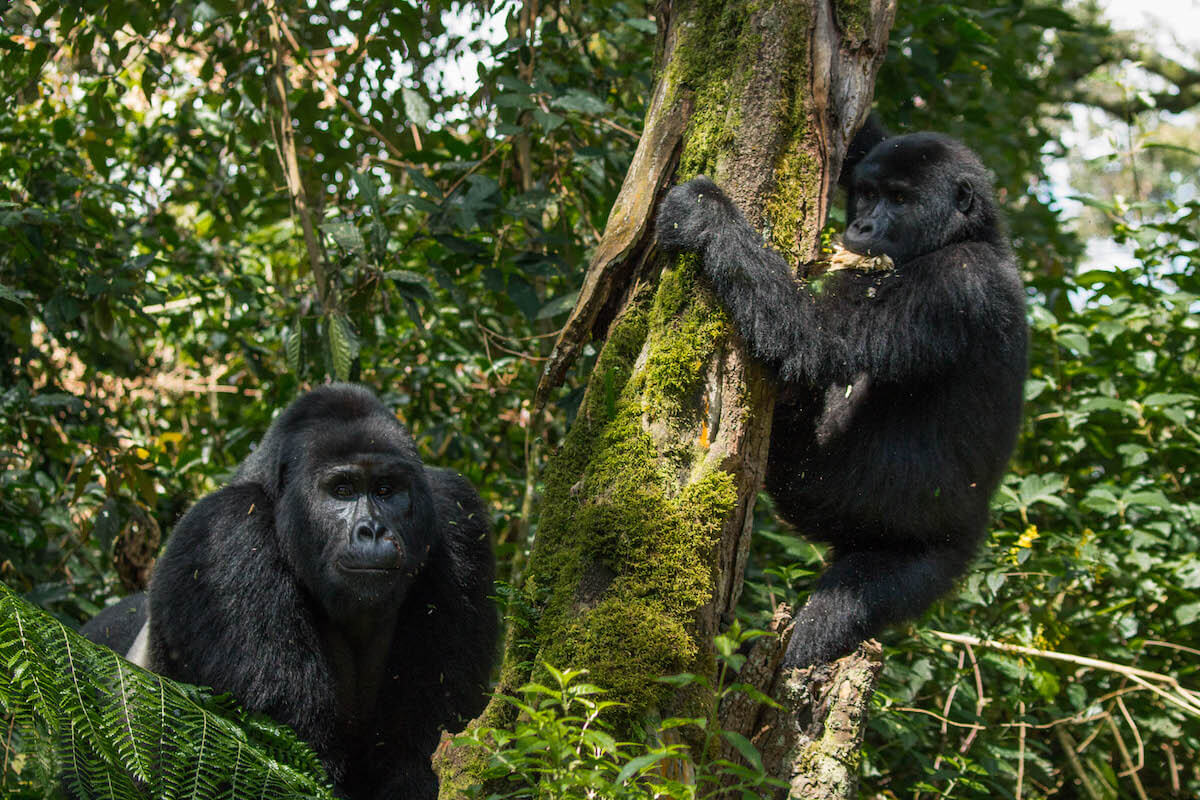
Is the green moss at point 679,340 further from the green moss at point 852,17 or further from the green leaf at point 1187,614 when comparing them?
the green leaf at point 1187,614

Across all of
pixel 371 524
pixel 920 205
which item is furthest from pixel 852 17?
pixel 371 524

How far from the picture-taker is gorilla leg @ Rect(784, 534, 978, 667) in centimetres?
381

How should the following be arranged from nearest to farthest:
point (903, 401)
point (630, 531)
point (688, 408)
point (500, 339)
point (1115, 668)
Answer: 1. point (630, 531)
2. point (688, 408)
3. point (903, 401)
4. point (1115, 668)
5. point (500, 339)

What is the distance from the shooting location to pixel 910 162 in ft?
14.7

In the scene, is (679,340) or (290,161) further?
(290,161)

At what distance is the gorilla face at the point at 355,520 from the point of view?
362 cm

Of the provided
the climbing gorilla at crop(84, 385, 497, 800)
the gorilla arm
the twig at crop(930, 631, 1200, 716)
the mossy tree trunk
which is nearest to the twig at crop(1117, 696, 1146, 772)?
the twig at crop(930, 631, 1200, 716)

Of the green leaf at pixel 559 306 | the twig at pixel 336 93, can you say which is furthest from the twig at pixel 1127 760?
the twig at pixel 336 93

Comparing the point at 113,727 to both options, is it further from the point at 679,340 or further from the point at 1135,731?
the point at 1135,731

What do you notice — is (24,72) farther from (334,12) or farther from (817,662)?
(817,662)

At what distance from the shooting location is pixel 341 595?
12.1 feet

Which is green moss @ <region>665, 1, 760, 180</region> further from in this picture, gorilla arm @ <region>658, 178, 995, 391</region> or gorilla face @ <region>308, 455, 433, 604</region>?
gorilla face @ <region>308, 455, 433, 604</region>

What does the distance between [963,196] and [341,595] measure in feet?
9.83

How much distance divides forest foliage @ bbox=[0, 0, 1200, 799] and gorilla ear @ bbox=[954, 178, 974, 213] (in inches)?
55.9
